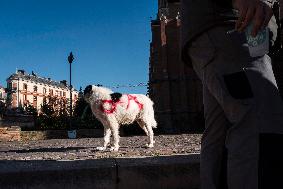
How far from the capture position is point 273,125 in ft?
4.96

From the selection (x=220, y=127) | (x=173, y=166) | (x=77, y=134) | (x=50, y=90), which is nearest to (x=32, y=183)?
(x=173, y=166)

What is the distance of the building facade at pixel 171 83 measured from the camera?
3450cm

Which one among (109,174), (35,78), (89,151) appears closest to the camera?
(109,174)

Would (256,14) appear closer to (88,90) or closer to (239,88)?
(239,88)

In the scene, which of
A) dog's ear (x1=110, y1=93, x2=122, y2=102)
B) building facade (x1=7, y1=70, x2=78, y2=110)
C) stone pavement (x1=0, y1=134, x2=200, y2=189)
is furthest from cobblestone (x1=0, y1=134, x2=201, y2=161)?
building facade (x1=7, y1=70, x2=78, y2=110)

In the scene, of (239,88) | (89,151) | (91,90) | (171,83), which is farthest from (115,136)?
(171,83)

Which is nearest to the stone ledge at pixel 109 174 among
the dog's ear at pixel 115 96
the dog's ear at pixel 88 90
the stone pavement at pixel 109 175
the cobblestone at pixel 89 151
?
the stone pavement at pixel 109 175

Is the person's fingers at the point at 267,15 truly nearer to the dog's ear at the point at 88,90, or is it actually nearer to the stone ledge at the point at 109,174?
the stone ledge at the point at 109,174

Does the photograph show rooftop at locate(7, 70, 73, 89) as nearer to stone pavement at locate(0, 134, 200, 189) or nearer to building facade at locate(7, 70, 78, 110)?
building facade at locate(7, 70, 78, 110)

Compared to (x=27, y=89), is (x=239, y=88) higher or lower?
lower

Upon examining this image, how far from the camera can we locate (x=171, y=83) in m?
36.0

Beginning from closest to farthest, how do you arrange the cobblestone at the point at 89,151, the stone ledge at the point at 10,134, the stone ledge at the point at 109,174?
the stone ledge at the point at 109,174 → the cobblestone at the point at 89,151 → the stone ledge at the point at 10,134

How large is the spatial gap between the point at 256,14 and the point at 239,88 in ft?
1.06

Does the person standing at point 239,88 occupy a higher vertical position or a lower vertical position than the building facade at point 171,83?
lower
